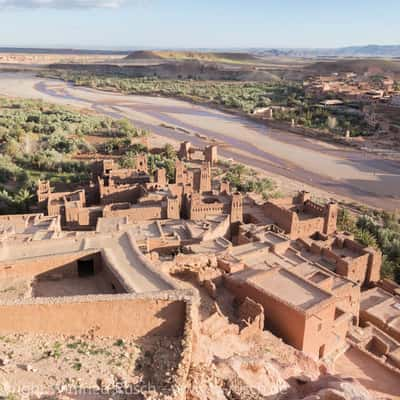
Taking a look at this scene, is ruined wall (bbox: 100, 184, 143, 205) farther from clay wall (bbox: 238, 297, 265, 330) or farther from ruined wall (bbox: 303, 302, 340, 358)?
ruined wall (bbox: 303, 302, 340, 358)

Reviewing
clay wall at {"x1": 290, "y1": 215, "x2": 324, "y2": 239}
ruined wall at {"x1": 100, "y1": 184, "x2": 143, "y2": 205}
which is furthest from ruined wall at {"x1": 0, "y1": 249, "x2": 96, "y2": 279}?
clay wall at {"x1": 290, "y1": 215, "x2": 324, "y2": 239}

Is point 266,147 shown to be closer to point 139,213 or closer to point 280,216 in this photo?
point 280,216

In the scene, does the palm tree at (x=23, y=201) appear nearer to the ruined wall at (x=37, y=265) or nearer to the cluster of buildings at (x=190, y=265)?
the cluster of buildings at (x=190, y=265)

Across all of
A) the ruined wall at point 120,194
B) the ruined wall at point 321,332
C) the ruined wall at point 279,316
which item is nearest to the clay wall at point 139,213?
the ruined wall at point 120,194

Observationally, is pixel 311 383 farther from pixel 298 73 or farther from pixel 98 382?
pixel 298 73

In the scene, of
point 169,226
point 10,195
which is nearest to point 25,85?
point 10,195

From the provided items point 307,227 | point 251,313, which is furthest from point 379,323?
point 251,313
